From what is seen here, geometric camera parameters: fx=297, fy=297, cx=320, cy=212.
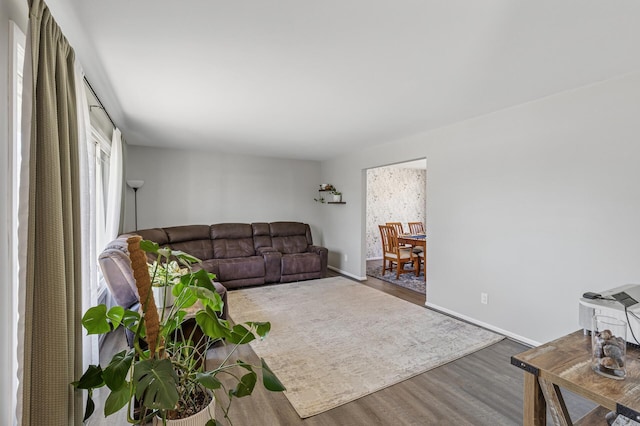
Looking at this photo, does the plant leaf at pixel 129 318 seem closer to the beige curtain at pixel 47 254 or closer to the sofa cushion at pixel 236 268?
the beige curtain at pixel 47 254

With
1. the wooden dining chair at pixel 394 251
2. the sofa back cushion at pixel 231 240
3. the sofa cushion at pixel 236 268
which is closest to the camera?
the sofa cushion at pixel 236 268

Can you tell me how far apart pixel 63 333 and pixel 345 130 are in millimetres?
3405

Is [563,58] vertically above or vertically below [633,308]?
above

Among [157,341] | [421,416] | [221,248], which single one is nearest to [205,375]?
[157,341]

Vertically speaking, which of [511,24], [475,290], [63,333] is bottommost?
[475,290]

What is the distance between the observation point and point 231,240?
5434 mm

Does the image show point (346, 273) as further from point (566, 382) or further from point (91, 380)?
point (91, 380)

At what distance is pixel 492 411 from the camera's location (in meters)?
1.92

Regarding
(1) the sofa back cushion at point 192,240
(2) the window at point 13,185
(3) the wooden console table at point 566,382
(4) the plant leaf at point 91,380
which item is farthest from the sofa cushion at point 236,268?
(3) the wooden console table at point 566,382

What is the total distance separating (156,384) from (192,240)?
451cm

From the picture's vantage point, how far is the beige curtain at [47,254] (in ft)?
3.79

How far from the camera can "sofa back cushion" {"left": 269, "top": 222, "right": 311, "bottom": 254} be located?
578 centimetres

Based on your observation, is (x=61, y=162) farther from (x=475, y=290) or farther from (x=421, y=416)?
(x=475, y=290)

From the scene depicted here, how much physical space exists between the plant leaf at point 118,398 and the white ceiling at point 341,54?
5.63 feet
